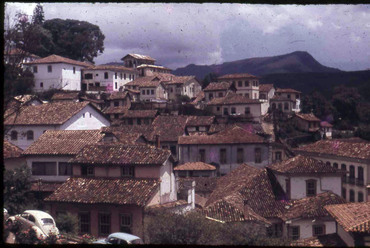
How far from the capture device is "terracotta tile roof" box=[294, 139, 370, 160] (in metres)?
25.7

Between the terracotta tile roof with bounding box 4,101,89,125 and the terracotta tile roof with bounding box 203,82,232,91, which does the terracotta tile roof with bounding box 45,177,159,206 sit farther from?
the terracotta tile roof with bounding box 203,82,232,91

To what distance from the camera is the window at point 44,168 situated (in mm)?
20250

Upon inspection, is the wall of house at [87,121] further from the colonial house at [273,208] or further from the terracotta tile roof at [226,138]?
the colonial house at [273,208]

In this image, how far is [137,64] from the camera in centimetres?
5831

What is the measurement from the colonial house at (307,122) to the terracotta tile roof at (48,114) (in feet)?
66.7

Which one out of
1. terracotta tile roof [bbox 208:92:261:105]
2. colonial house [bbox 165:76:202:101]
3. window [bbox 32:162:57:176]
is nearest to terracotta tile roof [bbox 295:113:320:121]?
terracotta tile roof [bbox 208:92:261:105]

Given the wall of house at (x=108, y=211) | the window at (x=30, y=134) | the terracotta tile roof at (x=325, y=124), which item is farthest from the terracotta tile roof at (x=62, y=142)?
the terracotta tile roof at (x=325, y=124)

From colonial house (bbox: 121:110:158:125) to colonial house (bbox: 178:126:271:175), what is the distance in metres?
6.72

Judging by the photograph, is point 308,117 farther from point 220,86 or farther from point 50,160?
point 50,160

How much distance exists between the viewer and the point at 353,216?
11180 mm

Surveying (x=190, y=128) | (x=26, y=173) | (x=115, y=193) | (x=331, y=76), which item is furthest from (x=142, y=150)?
(x=331, y=76)

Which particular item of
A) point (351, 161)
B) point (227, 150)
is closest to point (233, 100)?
point (227, 150)

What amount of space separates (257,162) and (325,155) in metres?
4.76

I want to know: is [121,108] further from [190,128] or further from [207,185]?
[207,185]
